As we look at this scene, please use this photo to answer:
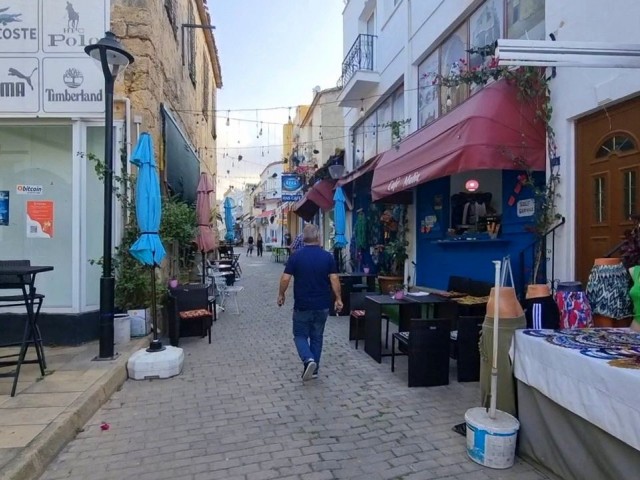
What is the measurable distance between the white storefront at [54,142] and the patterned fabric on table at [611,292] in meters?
6.35

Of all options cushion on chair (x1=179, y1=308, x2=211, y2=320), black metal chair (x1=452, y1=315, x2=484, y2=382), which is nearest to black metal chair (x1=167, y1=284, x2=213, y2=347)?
cushion on chair (x1=179, y1=308, x2=211, y2=320)

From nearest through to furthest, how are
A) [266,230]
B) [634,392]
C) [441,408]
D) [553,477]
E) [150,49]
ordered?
[634,392], [553,477], [441,408], [150,49], [266,230]

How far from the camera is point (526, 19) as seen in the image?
654cm

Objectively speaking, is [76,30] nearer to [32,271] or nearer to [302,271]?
[32,271]

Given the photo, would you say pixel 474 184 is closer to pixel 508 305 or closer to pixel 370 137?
pixel 508 305

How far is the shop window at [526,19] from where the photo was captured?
6211mm

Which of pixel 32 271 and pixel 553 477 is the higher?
pixel 32 271

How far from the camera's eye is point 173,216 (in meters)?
7.94

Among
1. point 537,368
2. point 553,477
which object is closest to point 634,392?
point 537,368

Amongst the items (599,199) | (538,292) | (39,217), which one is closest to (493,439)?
(538,292)

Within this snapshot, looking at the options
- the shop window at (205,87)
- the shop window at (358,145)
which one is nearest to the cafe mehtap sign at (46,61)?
the shop window at (358,145)

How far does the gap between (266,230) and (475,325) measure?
1958 inches

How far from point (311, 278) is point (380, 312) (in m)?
1.18

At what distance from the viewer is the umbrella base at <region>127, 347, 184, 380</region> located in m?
5.66
